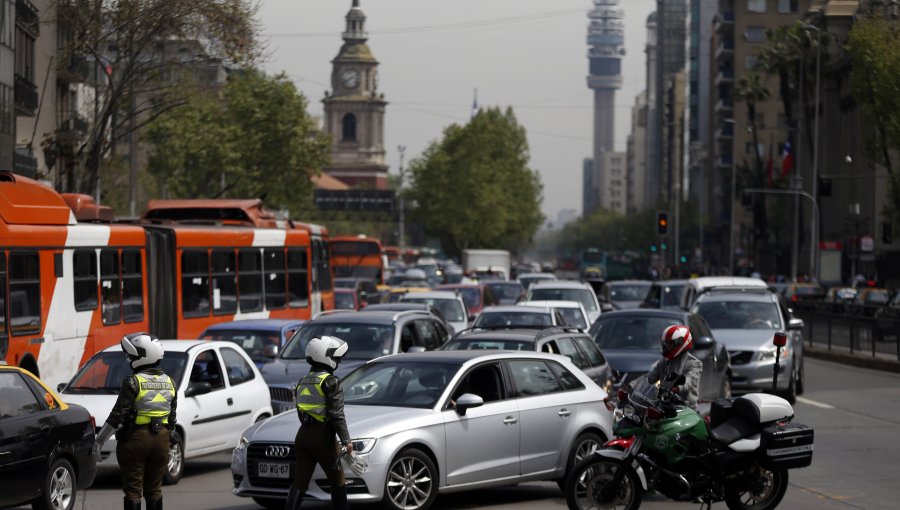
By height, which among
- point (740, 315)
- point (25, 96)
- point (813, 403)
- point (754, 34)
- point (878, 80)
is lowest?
point (813, 403)

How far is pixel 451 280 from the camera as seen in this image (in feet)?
240

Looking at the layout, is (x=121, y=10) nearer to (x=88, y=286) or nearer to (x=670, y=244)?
(x=88, y=286)

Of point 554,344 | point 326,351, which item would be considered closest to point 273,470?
point 326,351

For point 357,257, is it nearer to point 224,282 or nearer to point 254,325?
point 224,282

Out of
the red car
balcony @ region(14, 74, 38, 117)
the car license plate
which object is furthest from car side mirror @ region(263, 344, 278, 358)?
balcony @ region(14, 74, 38, 117)

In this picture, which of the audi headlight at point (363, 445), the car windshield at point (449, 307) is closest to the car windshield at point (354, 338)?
the audi headlight at point (363, 445)

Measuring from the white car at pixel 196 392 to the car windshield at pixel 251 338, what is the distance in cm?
422

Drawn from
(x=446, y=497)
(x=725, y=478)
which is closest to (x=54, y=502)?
(x=446, y=497)

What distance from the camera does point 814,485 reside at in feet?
49.3

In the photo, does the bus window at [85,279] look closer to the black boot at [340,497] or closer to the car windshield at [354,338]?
the car windshield at [354,338]

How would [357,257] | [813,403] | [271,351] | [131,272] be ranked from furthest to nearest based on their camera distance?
[357,257]
[813,403]
[131,272]
[271,351]

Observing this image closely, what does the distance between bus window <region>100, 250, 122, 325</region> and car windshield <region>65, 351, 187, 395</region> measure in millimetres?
6690

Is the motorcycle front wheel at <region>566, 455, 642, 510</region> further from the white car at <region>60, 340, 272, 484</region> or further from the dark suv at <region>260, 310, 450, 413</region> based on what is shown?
the dark suv at <region>260, 310, 450, 413</region>

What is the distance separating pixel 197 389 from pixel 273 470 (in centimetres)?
395
